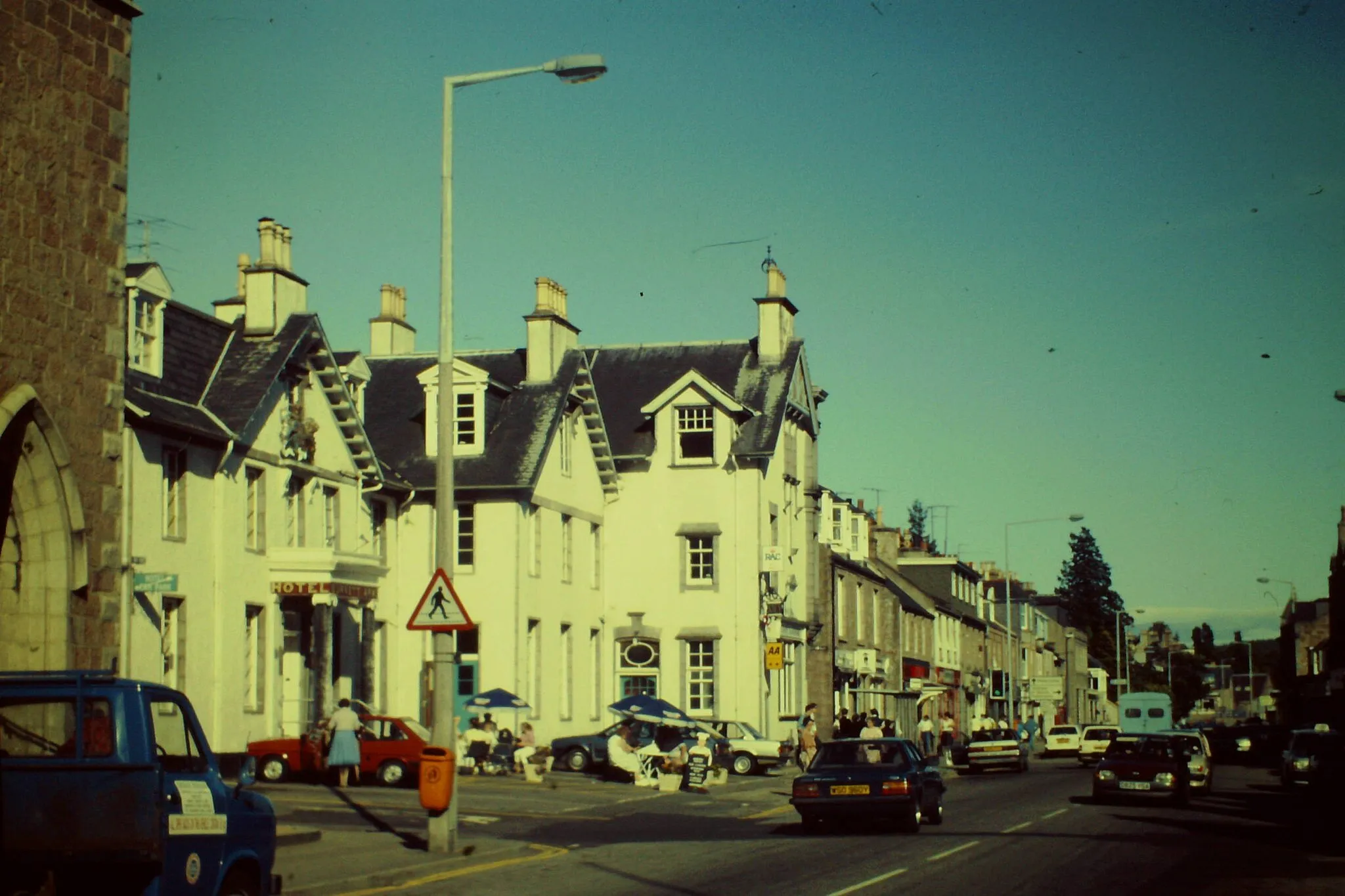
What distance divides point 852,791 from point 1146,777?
29.1 feet

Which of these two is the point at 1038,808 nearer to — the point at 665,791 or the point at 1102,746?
the point at 665,791

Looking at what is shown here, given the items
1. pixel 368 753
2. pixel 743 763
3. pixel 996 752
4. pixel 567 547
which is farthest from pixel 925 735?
pixel 368 753

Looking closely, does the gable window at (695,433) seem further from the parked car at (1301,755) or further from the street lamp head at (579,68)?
the street lamp head at (579,68)

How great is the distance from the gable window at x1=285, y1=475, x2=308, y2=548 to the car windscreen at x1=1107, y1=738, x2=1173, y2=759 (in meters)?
16.9

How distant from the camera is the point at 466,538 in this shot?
4200 centimetres

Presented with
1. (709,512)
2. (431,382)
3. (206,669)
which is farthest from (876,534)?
(206,669)

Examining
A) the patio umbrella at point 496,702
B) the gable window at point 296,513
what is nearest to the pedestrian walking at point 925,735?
the patio umbrella at point 496,702

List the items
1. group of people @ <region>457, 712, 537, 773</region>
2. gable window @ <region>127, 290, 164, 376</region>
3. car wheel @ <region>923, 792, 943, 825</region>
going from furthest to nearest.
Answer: group of people @ <region>457, 712, 537, 773</region> → gable window @ <region>127, 290, 164, 376</region> → car wheel @ <region>923, 792, 943, 825</region>

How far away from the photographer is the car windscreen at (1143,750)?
30.3m

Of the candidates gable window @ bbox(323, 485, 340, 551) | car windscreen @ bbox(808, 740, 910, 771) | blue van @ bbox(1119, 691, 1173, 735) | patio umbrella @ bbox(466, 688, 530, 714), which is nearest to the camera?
car windscreen @ bbox(808, 740, 910, 771)

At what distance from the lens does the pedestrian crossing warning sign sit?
60.6ft

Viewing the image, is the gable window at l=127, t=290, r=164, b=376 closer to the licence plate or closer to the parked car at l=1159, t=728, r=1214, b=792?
the licence plate

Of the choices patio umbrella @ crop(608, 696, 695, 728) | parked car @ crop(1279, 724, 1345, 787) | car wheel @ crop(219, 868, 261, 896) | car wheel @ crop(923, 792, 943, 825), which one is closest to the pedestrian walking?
parked car @ crop(1279, 724, 1345, 787)

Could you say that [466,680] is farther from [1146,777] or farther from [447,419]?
[447,419]
